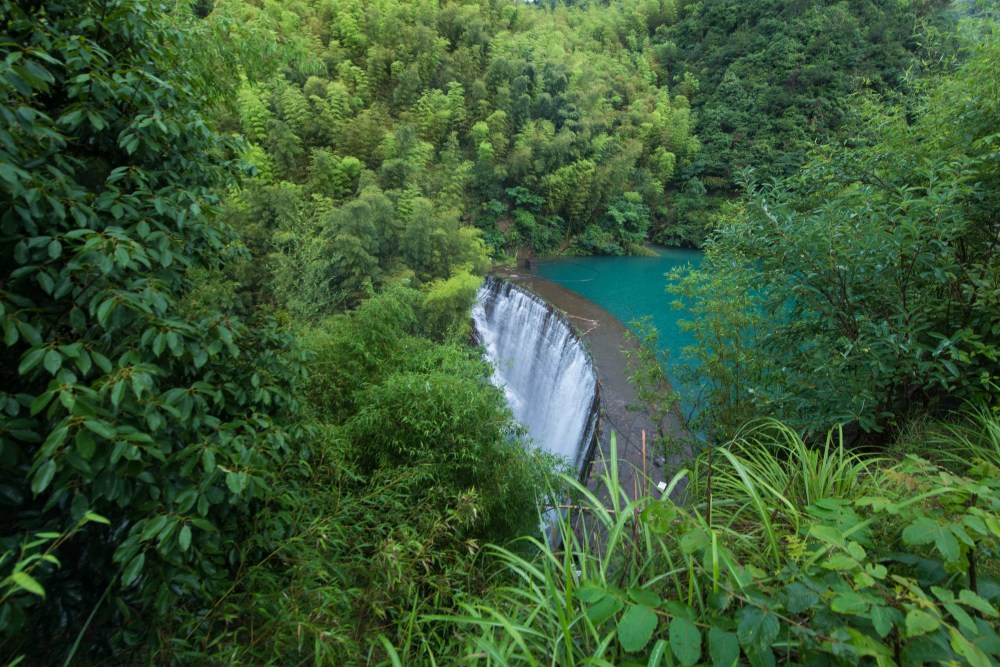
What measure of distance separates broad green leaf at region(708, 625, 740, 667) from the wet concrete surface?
4.52 feet

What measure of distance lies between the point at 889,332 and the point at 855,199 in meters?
1.08

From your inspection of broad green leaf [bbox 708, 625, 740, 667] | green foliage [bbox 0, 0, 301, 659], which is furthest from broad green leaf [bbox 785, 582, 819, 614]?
green foliage [bbox 0, 0, 301, 659]

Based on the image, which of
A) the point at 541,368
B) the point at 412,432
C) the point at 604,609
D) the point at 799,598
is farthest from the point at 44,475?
the point at 541,368

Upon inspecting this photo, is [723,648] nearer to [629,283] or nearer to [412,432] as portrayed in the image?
[412,432]

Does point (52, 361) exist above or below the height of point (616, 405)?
above

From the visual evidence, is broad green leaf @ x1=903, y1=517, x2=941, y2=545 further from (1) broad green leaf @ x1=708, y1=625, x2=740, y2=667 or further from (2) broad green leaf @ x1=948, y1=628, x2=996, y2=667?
(1) broad green leaf @ x1=708, y1=625, x2=740, y2=667

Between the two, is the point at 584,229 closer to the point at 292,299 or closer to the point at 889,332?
the point at 292,299

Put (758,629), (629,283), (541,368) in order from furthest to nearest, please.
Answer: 1. (629,283)
2. (541,368)
3. (758,629)

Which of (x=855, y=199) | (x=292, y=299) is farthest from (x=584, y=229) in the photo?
(x=855, y=199)

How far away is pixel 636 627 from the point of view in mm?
705

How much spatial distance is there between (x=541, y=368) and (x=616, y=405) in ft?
7.00

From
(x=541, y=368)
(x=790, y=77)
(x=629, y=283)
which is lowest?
(x=541, y=368)

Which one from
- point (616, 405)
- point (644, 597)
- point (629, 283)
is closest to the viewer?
point (644, 597)

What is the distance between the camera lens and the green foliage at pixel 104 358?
0.86 meters
